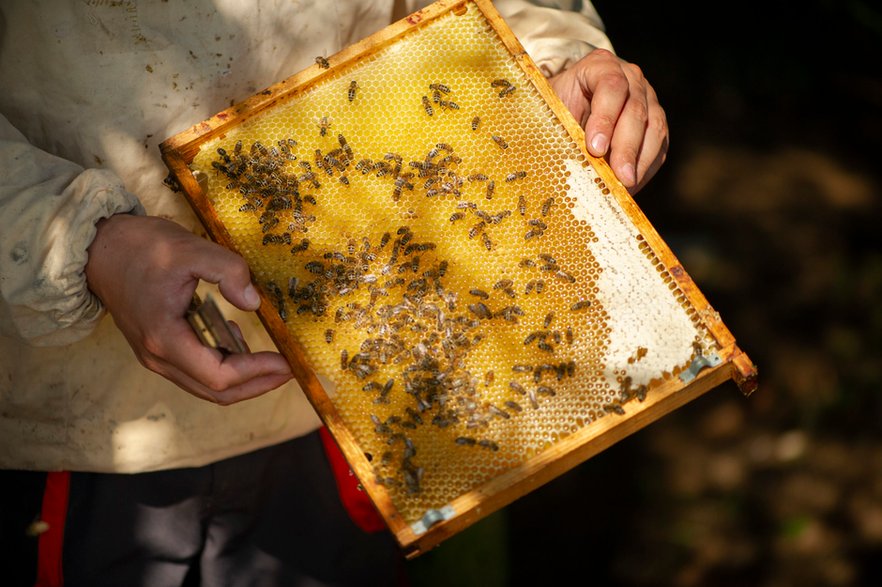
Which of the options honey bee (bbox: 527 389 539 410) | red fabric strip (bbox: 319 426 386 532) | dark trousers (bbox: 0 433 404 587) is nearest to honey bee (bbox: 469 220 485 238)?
honey bee (bbox: 527 389 539 410)

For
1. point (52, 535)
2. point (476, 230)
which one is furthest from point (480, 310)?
point (52, 535)

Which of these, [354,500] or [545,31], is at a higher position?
[545,31]

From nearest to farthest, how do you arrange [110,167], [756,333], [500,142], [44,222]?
[44,222] < [500,142] < [110,167] < [756,333]

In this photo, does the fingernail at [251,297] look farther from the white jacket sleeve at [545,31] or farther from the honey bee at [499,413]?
the white jacket sleeve at [545,31]

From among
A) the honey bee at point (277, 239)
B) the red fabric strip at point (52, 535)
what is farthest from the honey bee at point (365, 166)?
the red fabric strip at point (52, 535)

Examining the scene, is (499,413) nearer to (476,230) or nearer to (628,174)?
(476,230)

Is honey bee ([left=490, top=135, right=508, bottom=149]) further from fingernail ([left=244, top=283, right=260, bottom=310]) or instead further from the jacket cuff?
the jacket cuff

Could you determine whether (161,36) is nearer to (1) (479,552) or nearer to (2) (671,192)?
(1) (479,552)
